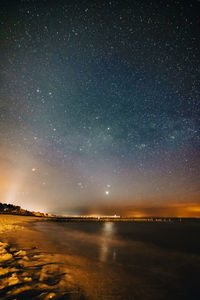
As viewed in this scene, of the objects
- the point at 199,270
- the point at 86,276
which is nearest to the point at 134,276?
the point at 86,276

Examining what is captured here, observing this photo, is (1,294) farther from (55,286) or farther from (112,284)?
(112,284)

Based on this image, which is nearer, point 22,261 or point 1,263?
point 1,263

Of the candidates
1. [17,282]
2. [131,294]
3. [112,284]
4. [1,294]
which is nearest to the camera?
[1,294]

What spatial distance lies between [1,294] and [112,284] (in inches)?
107

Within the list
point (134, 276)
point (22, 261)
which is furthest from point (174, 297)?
point (22, 261)

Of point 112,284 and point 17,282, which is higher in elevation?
point 17,282

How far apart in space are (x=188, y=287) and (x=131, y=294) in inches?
81.0

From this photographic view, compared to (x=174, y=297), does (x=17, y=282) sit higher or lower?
higher

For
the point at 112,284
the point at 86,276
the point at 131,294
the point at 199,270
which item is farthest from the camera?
the point at 199,270

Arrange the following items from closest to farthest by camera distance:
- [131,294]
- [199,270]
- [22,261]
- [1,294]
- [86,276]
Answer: [1,294], [131,294], [86,276], [22,261], [199,270]

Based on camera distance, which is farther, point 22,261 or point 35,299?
point 22,261

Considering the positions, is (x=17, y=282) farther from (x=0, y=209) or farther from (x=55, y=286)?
(x=0, y=209)

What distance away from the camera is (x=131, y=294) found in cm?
407

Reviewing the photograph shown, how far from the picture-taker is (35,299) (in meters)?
3.10
